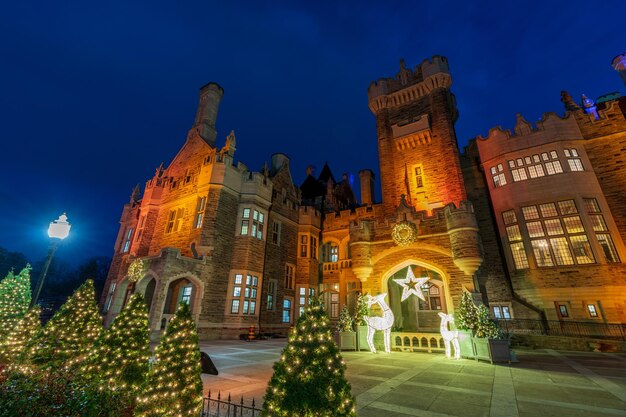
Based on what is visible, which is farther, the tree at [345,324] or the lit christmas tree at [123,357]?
the tree at [345,324]

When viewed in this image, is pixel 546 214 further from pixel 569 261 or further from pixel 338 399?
pixel 338 399

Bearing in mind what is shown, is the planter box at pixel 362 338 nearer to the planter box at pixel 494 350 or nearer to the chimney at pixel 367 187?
the planter box at pixel 494 350

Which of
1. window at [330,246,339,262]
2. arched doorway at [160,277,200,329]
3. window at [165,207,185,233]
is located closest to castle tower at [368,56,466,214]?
window at [330,246,339,262]

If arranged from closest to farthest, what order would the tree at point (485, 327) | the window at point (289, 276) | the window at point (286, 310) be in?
the tree at point (485, 327) → the window at point (286, 310) → the window at point (289, 276)

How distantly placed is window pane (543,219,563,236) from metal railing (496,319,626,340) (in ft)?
17.2

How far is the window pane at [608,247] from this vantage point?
15797mm

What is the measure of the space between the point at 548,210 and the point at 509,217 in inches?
83.4

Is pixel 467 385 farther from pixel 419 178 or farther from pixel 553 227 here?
pixel 419 178

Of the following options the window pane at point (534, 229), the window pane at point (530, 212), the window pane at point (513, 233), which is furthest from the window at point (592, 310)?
the window pane at point (530, 212)

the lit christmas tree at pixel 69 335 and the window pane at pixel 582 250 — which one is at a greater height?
the window pane at pixel 582 250

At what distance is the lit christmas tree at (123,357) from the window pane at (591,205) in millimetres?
23478

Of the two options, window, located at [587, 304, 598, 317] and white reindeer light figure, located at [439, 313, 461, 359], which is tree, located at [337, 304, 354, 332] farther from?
window, located at [587, 304, 598, 317]

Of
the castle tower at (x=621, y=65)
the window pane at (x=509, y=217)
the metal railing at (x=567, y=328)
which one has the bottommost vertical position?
the metal railing at (x=567, y=328)

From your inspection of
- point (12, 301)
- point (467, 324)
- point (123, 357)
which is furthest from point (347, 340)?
point (12, 301)
